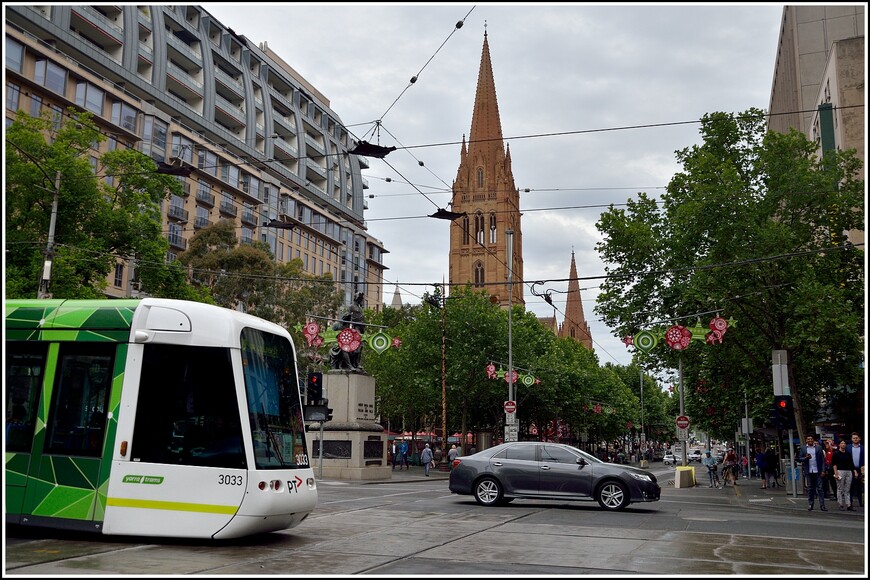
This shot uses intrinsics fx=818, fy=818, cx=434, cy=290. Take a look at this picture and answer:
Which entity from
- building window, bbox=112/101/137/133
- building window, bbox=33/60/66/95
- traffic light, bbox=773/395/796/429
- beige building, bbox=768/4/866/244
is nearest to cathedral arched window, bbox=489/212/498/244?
beige building, bbox=768/4/866/244

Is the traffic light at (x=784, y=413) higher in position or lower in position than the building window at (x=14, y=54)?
lower

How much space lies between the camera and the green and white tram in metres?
9.91

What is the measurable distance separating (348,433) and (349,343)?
11.5 ft

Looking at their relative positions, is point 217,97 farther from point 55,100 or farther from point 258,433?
point 258,433

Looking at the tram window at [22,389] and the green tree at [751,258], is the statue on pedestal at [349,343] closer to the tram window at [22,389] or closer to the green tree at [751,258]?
the green tree at [751,258]

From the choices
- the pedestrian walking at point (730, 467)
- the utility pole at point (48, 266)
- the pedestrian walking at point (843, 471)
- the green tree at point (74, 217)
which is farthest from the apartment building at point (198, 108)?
the pedestrian walking at point (843, 471)

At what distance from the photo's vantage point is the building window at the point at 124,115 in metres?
56.5

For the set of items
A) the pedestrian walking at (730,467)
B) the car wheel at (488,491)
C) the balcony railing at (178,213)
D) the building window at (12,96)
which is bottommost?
the pedestrian walking at (730,467)

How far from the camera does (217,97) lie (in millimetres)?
69500

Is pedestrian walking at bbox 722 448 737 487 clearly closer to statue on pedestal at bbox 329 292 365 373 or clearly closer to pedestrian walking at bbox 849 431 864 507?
pedestrian walking at bbox 849 431 864 507

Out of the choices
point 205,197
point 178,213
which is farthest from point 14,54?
point 205,197

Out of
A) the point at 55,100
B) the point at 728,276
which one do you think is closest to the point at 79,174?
the point at 55,100

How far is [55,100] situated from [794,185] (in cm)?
4322

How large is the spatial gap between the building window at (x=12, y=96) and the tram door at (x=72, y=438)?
4334 centimetres
